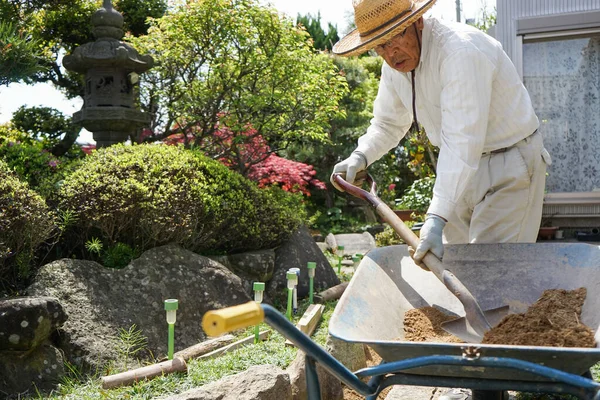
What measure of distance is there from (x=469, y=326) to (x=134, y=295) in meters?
2.50

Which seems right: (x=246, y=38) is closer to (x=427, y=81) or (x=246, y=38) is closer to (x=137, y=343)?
(x=137, y=343)

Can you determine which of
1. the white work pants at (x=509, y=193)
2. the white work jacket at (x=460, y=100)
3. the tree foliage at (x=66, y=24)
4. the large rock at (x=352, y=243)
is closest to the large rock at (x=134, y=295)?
the white work jacket at (x=460, y=100)

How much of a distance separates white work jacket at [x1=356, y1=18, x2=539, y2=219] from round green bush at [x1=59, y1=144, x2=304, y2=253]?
77.0 inches

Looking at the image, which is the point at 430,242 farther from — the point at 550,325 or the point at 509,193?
the point at 509,193

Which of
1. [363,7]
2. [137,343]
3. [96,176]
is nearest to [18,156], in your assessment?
[96,176]

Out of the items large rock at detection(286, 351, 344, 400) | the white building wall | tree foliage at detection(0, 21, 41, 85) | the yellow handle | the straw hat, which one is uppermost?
the white building wall

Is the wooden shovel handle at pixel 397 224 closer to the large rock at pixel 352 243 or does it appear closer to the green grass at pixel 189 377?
the green grass at pixel 189 377

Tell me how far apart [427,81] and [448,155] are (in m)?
0.47

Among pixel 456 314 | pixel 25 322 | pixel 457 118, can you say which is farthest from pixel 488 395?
pixel 25 322

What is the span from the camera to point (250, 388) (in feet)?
9.70

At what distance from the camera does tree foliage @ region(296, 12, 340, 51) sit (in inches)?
621

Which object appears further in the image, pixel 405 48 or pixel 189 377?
pixel 189 377

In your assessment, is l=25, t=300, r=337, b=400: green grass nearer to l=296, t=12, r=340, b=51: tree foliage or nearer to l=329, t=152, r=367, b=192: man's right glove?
l=329, t=152, r=367, b=192: man's right glove

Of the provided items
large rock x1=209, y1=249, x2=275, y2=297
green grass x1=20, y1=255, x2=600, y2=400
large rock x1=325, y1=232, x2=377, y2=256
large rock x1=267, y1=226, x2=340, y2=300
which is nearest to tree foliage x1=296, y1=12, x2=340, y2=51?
large rock x1=325, y1=232, x2=377, y2=256
